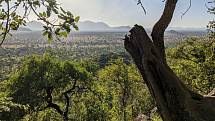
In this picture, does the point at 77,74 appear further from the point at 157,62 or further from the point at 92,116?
the point at 157,62

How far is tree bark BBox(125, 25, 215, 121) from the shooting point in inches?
231

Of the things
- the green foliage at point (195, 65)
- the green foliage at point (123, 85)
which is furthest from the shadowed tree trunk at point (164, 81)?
the green foliage at point (123, 85)

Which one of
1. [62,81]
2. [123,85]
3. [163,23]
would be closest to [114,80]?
[123,85]

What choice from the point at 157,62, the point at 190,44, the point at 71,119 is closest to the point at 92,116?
the point at 71,119

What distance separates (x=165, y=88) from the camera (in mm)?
6039

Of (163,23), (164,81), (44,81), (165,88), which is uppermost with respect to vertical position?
(163,23)

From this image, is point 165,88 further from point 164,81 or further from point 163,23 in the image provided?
point 163,23

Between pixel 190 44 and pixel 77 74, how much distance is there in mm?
10892

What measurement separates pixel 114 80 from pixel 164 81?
148 feet

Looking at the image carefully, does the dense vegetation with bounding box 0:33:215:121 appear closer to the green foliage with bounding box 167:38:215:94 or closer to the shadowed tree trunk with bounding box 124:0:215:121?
the green foliage with bounding box 167:38:215:94

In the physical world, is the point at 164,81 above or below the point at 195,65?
above

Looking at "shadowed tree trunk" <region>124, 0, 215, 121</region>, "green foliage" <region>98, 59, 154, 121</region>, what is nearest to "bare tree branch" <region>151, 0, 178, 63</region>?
"shadowed tree trunk" <region>124, 0, 215, 121</region>

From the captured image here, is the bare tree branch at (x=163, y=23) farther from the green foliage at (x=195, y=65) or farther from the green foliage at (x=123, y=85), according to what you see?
the green foliage at (x=123, y=85)

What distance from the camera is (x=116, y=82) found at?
2007 inches
